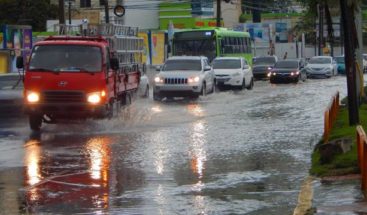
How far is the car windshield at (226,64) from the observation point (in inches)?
1630

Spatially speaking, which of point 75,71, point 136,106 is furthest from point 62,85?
point 136,106

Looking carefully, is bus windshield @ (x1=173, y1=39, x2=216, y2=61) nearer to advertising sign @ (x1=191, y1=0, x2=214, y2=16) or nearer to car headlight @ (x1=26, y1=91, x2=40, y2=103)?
car headlight @ (x1=26, y1=91, x2=40, y2=103)

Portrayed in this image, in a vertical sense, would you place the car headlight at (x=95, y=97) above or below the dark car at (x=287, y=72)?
above

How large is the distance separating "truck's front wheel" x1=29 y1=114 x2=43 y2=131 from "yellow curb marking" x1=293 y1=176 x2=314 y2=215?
1034 centimetres

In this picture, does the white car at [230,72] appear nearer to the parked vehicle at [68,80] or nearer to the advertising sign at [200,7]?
the parked vehicle at [68,80]

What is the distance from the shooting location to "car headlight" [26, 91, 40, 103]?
21.2m

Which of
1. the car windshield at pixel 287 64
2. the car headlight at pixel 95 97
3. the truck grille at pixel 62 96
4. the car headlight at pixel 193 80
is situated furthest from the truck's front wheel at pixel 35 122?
the car windshield at pixel 287 64

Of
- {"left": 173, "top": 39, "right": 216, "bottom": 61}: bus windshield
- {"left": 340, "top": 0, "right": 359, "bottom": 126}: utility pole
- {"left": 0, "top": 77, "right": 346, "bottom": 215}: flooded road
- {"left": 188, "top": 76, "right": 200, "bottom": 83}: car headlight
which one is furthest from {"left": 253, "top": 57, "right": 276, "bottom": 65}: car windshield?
{"left": 340, "top": 0, "right": 359, "bottom": 126}: utility pole

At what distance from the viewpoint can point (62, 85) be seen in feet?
68.9

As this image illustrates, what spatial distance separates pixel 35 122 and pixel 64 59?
6.32 feet

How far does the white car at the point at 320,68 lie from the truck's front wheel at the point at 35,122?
3805 cm

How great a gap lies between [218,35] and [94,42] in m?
22.8

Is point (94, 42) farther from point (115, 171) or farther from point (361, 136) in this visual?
point (361, 136)

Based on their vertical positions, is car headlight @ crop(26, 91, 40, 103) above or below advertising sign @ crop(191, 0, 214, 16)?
below
